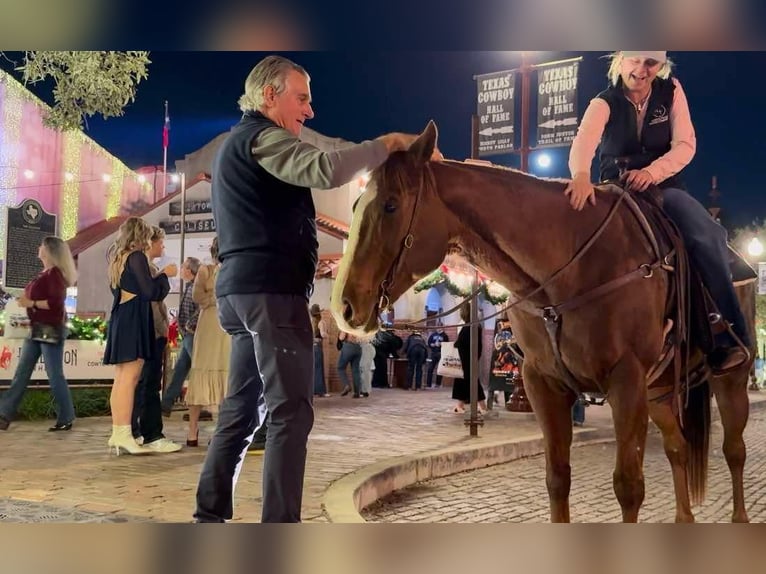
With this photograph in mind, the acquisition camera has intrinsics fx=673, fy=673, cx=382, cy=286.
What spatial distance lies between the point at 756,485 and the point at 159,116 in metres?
4.50

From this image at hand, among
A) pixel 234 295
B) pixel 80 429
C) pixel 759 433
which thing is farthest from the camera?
pixel 759 433

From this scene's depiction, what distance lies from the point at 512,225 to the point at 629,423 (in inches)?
32.6

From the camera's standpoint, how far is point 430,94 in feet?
11.8

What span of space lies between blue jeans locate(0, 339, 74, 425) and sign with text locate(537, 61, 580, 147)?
3649 mm

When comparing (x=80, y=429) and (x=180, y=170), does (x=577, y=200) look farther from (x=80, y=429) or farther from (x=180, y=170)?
(x=80, y=429)

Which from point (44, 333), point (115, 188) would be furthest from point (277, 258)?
point (44, 333)

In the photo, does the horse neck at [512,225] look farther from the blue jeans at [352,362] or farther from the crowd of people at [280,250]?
the blue jeans at [352,362]

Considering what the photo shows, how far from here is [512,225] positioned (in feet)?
8.22

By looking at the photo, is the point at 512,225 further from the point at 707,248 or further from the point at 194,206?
the point at 194,206

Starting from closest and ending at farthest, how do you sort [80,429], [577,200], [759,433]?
[577,200] → [80,429] → [759,433]

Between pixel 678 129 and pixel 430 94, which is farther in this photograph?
pixel 430 94
